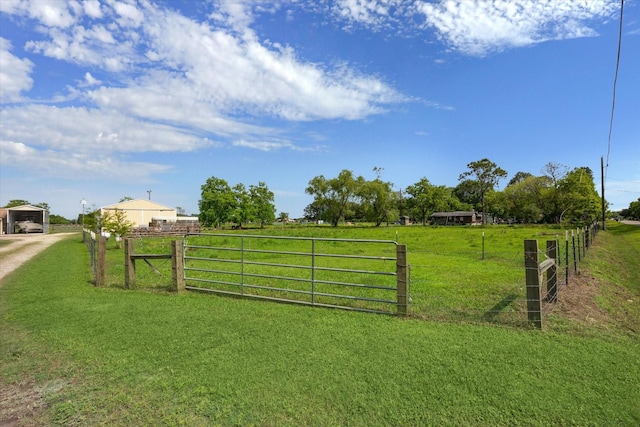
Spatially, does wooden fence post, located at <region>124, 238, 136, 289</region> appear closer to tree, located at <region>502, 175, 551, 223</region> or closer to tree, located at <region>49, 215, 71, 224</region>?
tree, located at <region>502, 175, 551, 223</region>

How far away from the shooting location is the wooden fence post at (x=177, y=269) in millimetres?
7363

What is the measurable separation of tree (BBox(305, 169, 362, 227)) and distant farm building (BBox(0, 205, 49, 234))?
3692 centimetres

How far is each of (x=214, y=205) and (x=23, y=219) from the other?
23747mm

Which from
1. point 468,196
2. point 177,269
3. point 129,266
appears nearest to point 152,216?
point 129,266

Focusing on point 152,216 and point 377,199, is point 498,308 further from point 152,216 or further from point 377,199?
point 377,199

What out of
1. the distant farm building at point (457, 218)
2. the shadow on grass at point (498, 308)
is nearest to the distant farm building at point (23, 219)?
the shadow on grass at point (498, 308)

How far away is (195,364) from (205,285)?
4.66m

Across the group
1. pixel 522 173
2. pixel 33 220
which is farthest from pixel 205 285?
pixel 522 173

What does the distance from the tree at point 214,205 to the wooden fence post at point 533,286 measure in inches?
2086

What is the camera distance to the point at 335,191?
59.2 metres

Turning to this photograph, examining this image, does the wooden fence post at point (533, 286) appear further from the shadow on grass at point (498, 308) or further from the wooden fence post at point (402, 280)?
the wooden fence post at point (402, 280)

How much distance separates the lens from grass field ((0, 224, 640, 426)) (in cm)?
282

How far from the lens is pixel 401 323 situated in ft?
16.6

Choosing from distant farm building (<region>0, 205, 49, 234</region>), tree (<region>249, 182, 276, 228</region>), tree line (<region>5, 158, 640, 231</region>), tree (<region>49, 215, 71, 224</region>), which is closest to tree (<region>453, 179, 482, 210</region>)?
tree line (<region>5, 158, 640, 231</region>)
